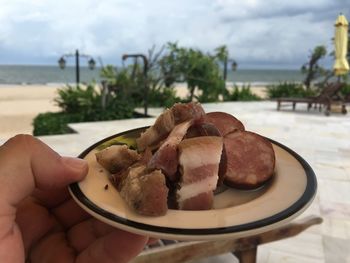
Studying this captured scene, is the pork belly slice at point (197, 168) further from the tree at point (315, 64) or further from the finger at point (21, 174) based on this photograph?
the tree at point (315, 64)

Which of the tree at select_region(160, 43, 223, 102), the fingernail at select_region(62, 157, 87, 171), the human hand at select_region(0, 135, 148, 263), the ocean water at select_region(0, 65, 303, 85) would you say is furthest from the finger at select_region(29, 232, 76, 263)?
the ocean water at select_region(0, 65, 303, 85)

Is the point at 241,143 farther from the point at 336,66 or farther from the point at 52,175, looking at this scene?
the point at 336,66

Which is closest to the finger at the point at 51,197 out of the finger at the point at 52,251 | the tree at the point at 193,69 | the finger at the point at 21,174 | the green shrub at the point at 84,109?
the finger at the point at 52,251

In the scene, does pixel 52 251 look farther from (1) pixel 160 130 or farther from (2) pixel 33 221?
(1) pixel 160 130

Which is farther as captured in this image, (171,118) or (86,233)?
(86,233)

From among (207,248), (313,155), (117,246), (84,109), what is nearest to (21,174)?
(117,246)

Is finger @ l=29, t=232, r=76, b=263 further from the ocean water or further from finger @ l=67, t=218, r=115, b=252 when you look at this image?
the ocean water

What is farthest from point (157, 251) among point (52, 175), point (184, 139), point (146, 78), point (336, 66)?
point (336, 66)
